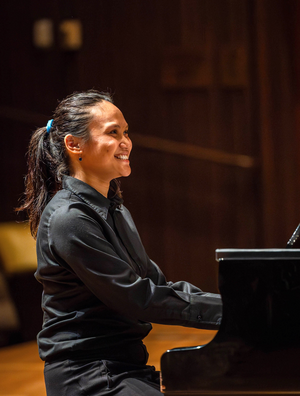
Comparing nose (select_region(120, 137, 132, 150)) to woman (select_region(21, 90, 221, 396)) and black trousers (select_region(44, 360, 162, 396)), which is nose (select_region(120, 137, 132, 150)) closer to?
woman (select_region(21, 90, 221, 396))

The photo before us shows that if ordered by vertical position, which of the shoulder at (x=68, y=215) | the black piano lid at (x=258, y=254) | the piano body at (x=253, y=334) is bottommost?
the piano body at (x=253, y=334)

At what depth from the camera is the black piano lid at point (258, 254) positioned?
36.2 inches

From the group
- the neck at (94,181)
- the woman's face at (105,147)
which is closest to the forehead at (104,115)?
the woman's face at (105,147)

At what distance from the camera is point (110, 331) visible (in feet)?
3.79

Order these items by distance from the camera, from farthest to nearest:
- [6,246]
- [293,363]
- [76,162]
A: [6,246]
[76,162]
[293,363]

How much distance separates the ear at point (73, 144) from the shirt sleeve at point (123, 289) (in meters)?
0.29

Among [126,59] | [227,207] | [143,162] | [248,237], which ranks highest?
[126,59]

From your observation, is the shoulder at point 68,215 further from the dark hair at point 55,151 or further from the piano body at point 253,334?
the piano body at point 253,334

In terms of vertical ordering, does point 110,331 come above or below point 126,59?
below

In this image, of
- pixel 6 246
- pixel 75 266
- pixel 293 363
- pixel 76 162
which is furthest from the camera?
pixel 6 246

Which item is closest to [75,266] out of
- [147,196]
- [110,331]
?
[110,331]

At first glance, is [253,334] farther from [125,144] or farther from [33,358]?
[33,358]

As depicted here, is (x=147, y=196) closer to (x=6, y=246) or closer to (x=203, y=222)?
(x=203, y=222)

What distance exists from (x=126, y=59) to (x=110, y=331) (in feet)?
10.3
